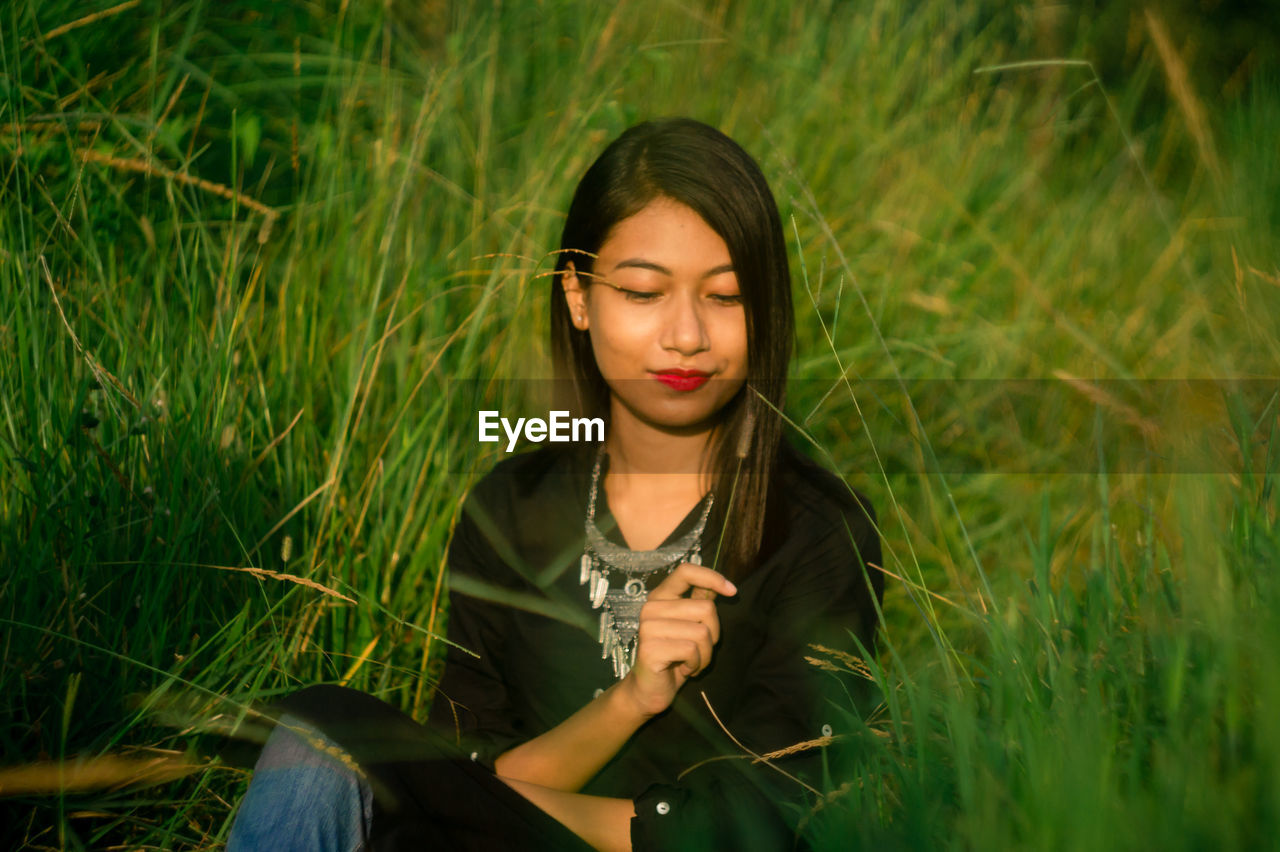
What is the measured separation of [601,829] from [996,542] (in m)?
1.50

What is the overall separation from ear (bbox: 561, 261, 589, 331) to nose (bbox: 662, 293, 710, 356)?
11.2 inches

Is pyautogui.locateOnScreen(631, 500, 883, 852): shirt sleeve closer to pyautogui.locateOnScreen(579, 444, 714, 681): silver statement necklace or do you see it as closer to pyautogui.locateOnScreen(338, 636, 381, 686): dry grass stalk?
pyautogui.locateOnScreen(579, 444, 714, 681): silver statement necklace

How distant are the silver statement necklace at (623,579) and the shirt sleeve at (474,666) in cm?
19

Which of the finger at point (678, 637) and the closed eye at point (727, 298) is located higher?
the closed eye at point (727, 298)

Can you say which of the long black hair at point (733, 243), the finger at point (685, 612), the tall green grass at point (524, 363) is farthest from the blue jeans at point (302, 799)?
the long black hair at point (733, 243)

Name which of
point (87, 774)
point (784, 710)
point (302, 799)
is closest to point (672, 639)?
point (784, 710)

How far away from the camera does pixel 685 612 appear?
5.12 feet

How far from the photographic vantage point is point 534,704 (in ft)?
6.16

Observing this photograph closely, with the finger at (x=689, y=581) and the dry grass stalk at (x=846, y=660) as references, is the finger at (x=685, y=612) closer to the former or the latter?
the finger at (x=689, y=581)

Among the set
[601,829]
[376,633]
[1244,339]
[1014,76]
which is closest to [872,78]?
[1014,76]

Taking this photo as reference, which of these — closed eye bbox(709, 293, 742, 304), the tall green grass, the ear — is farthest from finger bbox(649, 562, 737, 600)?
the ear

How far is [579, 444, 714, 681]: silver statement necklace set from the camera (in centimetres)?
182

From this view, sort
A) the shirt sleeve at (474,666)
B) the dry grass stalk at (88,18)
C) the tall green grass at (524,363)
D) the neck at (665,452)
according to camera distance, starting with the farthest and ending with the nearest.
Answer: the dry grass stalk at (88,18) < the neck at (665,452) < the shirt sleeve at (474,666) < the tall green grass at (524,363)

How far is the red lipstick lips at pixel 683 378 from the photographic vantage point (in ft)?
5.70
